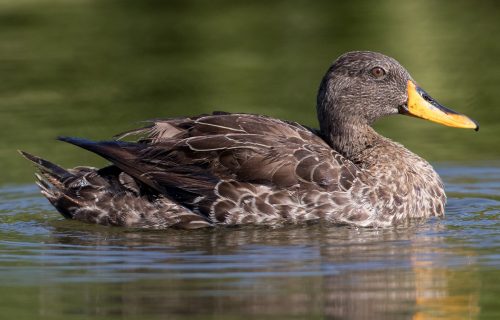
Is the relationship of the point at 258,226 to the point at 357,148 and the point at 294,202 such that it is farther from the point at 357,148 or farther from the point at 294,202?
the point at 357,148

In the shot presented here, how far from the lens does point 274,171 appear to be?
11344 mm

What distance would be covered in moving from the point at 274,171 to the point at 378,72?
5.26 ft

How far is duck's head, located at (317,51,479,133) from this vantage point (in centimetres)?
1215

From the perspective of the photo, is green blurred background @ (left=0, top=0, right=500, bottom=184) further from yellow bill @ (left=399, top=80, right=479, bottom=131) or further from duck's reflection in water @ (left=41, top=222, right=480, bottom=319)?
duck's reflection in water @ (left=41, top=222, right=480, bottom=319)

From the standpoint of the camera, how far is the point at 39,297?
354 inches

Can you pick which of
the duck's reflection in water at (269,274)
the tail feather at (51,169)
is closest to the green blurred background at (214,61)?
the tail feather at (51,169)

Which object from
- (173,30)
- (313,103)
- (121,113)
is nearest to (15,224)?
(121,113)

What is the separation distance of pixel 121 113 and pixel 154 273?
21.7ft

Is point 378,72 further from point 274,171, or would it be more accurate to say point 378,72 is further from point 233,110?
point 233,110

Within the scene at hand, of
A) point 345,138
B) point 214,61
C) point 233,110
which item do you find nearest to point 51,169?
point 345,138

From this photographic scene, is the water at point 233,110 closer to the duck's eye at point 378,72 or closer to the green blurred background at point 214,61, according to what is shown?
the green blurred background at point 214,61

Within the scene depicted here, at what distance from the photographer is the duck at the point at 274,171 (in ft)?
37.2

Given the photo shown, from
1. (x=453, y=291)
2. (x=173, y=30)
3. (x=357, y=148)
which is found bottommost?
(x=453, y=291)

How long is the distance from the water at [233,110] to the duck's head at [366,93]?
1038mm
